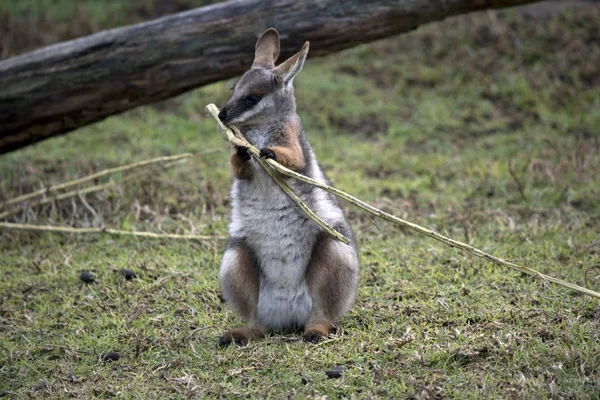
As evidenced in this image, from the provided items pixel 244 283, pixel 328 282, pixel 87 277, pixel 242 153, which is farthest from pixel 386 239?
pixel 87 277

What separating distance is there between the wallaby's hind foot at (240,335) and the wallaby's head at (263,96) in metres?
1.25

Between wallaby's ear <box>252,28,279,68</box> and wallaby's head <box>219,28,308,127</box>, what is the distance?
8cm

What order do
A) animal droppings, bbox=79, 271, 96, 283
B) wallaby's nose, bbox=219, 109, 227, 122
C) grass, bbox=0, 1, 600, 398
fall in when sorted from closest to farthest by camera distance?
grass, bbox=0, 1, 600, 398 → wallaby's nose, bbox=219, 109, 227, 122 → animal droppings, bbox=79, 271, 96, 283

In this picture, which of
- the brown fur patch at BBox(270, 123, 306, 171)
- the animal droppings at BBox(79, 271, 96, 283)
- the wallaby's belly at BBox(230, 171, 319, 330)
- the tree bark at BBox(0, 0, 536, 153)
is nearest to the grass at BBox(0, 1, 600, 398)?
the animal droppings at BBox(79, 271, 96, 283)

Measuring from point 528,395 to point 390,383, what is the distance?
2.25 feet

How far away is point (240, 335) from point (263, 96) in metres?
1.47

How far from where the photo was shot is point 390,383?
407cm

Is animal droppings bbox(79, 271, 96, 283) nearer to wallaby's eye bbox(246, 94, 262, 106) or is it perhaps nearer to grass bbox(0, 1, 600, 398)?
grass bbox(0, 1, 600, 398)

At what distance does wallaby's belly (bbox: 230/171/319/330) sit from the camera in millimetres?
4750

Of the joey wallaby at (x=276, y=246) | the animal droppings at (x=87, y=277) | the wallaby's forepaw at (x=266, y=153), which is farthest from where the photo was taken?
the animal droppings at (x=87, y=277)

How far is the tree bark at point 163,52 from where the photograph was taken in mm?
6781

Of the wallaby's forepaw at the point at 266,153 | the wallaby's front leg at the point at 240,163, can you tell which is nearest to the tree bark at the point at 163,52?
the wallaby's front leg at the point at 240,163

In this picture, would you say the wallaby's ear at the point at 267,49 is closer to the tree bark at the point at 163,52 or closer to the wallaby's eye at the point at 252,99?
the wallaby's eye at the point at 252,99

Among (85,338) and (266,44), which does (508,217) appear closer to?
(266,44)
